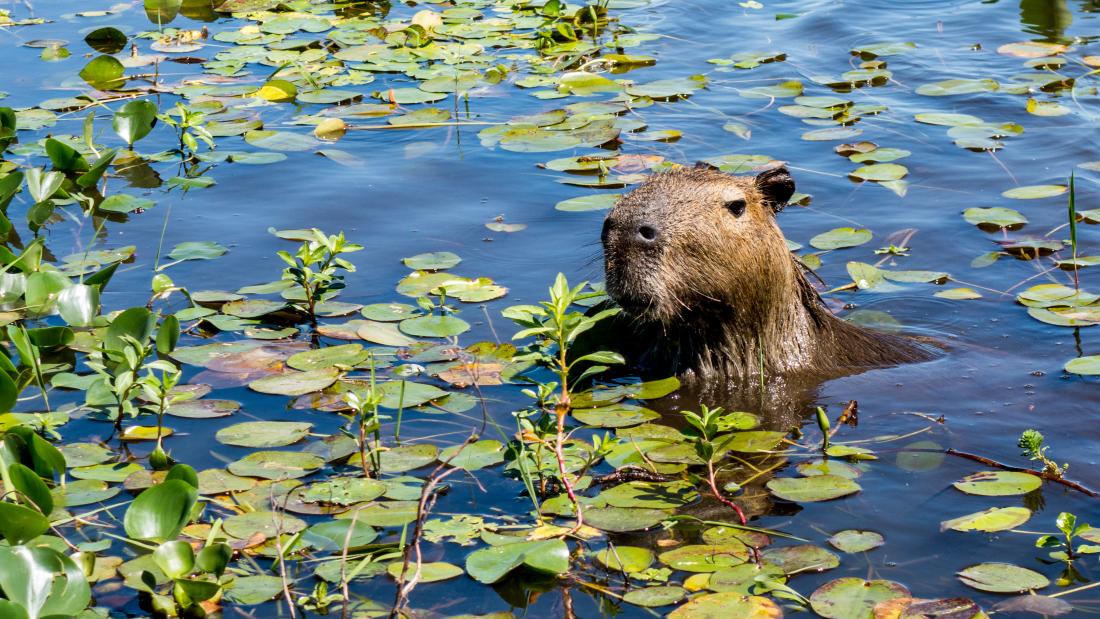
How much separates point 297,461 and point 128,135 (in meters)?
3.79

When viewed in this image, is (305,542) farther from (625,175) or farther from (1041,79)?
(1041,79)

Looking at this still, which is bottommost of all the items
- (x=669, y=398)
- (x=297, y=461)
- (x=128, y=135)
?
(x=669, y=398)

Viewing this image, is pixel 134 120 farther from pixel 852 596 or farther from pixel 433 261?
pixel 852 596

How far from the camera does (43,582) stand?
337cm

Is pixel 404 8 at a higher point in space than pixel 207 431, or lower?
higher

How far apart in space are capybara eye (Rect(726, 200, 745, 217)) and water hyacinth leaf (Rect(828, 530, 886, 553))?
1850 mm

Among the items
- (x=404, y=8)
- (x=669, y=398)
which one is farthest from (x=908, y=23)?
(x=669, y=398)

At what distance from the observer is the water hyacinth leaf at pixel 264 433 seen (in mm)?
4668

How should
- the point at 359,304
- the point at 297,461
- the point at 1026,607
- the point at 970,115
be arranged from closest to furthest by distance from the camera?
the point at 1026,607 < the point at 297,461 < the point at 359,304 < the point at 970,115

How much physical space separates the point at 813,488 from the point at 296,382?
2.10 metres

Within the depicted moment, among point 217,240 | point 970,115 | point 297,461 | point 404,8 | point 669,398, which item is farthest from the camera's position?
point 404,8

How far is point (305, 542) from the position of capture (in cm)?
396

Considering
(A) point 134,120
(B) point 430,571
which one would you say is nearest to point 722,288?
(B) point 430,571

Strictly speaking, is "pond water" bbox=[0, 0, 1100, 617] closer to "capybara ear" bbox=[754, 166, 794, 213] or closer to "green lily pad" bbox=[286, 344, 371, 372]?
"green lily pad" bbox=[286, 344, 371, 372]
